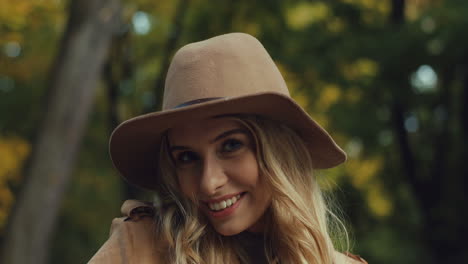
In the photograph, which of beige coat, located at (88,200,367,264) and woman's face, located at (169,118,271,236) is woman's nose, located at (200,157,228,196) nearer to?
woman's face, located at (169,118,271,236)

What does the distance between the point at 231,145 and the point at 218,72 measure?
26 centimetres

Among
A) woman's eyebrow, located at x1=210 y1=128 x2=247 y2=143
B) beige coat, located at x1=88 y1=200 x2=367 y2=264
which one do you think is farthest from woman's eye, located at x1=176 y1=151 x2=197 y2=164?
beige coat, located at x1=88 y1=200 x2=367 y2=264

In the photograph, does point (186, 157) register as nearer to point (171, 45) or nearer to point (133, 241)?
point (133, 241)

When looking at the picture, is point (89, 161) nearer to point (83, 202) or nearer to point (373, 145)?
point (83, 202)

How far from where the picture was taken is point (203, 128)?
257 cm

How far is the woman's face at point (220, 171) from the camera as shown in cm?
256

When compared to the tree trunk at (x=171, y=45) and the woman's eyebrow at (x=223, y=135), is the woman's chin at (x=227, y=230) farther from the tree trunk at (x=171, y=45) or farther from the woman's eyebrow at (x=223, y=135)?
the tree trunk at (x=171, y=45)

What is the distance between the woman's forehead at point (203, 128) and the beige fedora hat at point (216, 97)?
4cm

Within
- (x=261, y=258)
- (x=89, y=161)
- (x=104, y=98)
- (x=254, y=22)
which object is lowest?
(x=89, y=161)

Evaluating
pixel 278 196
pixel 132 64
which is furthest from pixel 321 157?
pixel 132 64

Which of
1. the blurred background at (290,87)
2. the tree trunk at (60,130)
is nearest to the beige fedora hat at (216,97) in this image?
the blurred background at (290,87)

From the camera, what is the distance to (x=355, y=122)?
31.4 feet

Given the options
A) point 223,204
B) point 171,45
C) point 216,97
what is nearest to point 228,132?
point 216,97

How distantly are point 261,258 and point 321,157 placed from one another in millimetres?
446
